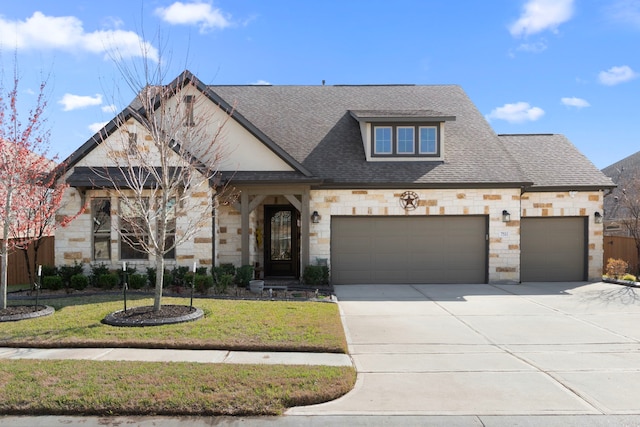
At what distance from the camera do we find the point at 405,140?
52.0ft

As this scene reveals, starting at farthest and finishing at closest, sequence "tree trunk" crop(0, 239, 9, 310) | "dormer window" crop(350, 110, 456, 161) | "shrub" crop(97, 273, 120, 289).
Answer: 1. "dormer window" crop(350, 110, 456, 161)
2. "shrub" crop(97, 273, 120, 289)
3. "tree trunk" crop(0, 239, 9, 310)

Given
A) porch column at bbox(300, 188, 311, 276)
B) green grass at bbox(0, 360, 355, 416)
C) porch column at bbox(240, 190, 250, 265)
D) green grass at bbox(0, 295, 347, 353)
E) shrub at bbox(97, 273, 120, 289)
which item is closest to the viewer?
green grass at bbox(0, 360, 355, 416)

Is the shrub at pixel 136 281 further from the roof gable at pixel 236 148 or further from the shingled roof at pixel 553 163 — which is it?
the shingled roof at pixel 553 163

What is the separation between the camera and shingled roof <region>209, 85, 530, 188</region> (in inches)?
586

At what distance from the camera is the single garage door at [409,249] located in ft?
49.1

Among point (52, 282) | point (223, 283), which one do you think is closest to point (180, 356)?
point (223, 283)

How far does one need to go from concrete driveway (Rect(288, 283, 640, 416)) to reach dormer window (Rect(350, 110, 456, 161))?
16.6 feet

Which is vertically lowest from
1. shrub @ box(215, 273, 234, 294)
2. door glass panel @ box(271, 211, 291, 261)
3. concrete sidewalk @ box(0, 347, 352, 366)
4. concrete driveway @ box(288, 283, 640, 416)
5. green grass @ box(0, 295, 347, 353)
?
concrete driveway @ box(288, 283, 640, 416)

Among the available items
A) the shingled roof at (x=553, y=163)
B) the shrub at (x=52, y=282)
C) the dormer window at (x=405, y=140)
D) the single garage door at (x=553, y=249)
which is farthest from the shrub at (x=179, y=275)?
the shingled roof at (x=553, y=163)

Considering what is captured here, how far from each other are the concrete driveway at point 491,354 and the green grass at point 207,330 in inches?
26.6

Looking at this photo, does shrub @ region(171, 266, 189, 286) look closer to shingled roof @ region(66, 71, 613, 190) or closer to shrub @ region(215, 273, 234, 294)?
shrub @ region(215, 273, 234, 294)

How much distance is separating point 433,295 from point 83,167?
10.4 meters

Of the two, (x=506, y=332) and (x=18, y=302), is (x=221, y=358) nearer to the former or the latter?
(x=506, y=332)

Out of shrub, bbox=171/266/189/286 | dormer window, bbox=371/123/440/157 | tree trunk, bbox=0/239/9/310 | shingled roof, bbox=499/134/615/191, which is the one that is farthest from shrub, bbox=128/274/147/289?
shingled roof, bbox=499/134/615/191
